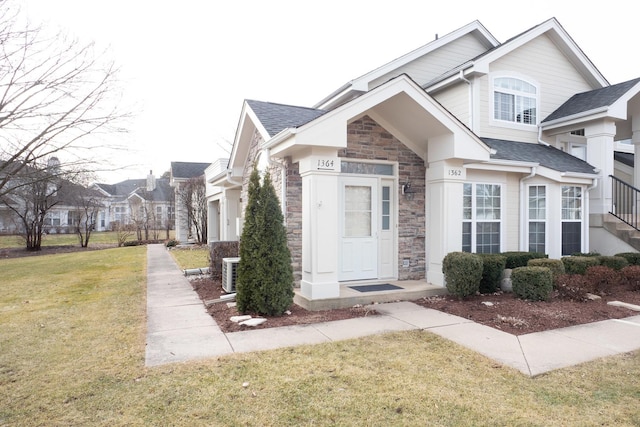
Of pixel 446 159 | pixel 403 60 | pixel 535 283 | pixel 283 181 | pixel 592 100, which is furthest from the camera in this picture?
pixel 403 60

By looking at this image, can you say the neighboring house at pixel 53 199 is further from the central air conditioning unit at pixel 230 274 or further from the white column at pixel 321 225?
the white column at pixel 321 225

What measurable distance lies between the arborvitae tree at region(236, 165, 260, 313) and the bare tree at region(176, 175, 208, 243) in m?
17.2

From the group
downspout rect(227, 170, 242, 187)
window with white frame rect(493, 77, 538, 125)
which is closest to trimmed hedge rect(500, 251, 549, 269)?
window with white frame rect(493, 77, 538, 125)

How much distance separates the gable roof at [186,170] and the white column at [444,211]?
21466 mm

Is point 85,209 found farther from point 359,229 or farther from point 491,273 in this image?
point 491,273

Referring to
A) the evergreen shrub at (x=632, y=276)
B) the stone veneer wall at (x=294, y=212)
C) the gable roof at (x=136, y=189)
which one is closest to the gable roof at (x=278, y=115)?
the stone veneer wall at (x=294, y=212)

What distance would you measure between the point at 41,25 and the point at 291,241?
392 inches

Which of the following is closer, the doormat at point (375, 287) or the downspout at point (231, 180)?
the doormat at point (375, 287)

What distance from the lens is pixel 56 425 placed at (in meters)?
3.03

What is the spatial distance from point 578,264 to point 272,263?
667cm

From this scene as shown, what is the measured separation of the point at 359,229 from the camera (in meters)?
8.15

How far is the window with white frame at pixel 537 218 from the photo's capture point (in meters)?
9.92

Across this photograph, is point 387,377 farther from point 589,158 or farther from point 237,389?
point 589,158

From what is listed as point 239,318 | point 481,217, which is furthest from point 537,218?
point 239,318
